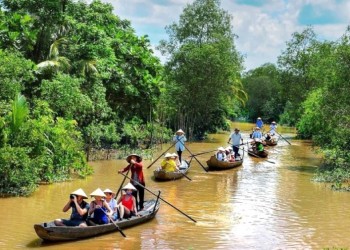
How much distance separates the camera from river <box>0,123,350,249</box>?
33.6 ft

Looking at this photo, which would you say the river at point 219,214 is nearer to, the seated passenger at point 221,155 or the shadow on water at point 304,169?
the seated passenger at point 221,155

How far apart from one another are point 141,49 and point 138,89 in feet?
8.44

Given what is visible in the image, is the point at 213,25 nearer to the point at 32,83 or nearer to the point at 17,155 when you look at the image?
the point at 32,83

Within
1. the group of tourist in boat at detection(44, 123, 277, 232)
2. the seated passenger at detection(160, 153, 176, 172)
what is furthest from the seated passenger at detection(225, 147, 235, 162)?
the group of tourist in boat at detection(44, 123, 277, 232)

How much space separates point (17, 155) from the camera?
555 inches

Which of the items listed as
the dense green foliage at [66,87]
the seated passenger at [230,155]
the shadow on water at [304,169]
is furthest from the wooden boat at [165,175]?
the shadow on water at [304,169]

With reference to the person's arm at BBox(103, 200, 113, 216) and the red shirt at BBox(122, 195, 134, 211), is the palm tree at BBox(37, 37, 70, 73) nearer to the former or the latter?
the red shirt at BBox(122, 195, 134, 211)

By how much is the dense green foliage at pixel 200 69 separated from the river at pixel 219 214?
15.9 metres

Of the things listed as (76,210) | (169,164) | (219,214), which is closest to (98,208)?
(76,210)

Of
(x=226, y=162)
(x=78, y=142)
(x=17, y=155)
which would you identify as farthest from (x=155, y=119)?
(x=17, y=155)

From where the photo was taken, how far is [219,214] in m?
13.1

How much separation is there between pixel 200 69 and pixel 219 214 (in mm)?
23699

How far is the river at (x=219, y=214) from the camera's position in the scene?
10.2 meters

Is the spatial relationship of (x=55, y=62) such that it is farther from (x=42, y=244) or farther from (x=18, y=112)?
(x=42, y=244)
